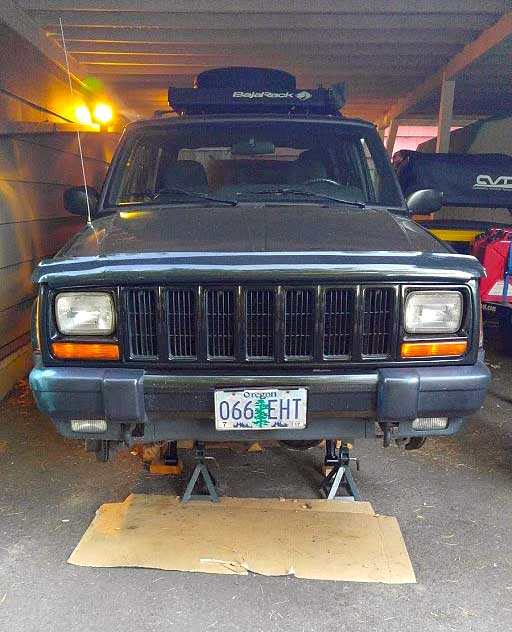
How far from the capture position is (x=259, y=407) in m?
2.33

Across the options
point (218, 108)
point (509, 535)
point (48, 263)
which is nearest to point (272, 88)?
point (218, 108)

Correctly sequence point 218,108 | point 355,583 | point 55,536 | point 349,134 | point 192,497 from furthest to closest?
point 218,108
point 349,134
point 192,497
point 55,536
point 355,583

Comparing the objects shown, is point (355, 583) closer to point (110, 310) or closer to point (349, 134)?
point (110, 310)

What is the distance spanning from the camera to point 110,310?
236 cm

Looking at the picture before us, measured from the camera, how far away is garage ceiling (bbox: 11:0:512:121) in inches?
219

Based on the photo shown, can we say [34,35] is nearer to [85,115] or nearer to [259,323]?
[85,115]

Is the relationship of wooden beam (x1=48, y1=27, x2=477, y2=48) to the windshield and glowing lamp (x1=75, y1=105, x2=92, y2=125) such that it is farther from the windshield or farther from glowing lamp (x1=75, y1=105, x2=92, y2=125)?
the windshield

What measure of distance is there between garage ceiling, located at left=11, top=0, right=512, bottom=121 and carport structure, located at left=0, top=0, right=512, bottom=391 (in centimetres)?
1

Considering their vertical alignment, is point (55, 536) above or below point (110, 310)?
below

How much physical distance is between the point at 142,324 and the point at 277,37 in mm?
5391

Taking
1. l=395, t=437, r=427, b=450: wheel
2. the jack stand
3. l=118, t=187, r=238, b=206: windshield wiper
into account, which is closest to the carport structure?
l=118, t=187, r=238, b=206: windshield wiper

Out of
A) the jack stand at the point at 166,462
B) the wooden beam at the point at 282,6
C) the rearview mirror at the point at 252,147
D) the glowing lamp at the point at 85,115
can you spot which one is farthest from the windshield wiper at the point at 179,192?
the wooden beam at the point at 282,6

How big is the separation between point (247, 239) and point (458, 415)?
122 cm

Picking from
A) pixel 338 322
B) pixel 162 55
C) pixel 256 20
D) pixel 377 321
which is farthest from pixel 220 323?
pixel 162 55
